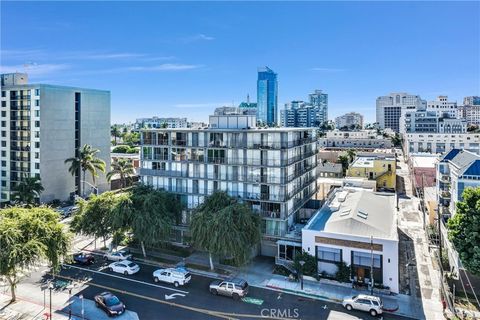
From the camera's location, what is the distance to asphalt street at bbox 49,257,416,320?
28.0m

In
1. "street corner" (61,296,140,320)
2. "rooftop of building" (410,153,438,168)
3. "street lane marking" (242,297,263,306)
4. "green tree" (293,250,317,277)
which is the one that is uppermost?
"rooftop of building" (410,153,438,168)

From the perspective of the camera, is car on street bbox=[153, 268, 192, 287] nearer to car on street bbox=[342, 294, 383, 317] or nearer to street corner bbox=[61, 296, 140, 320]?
street corner bbox=[61, 296, 140, 320]

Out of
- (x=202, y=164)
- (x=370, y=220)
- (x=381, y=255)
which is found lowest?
(x=381, y=255)

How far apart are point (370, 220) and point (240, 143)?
16747 mm

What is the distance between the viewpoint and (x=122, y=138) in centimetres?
17688

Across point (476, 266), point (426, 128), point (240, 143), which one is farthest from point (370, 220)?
point (426, 128)

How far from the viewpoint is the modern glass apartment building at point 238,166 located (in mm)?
39438

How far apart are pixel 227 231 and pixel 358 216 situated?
14401 millimetres

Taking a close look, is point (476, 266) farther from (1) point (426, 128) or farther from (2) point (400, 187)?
(1) point (426, 128)

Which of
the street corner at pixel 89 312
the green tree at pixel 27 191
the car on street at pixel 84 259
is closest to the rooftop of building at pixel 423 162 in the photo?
the car on street at pixel 84 259

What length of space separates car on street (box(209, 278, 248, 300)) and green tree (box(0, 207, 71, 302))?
1398 centimetres

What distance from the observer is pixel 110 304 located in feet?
91.8

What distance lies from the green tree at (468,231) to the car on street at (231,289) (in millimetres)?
18894

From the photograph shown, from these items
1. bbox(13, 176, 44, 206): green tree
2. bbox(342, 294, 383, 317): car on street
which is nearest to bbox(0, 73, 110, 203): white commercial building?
bbox(13, 176, 44, 206): green tree
